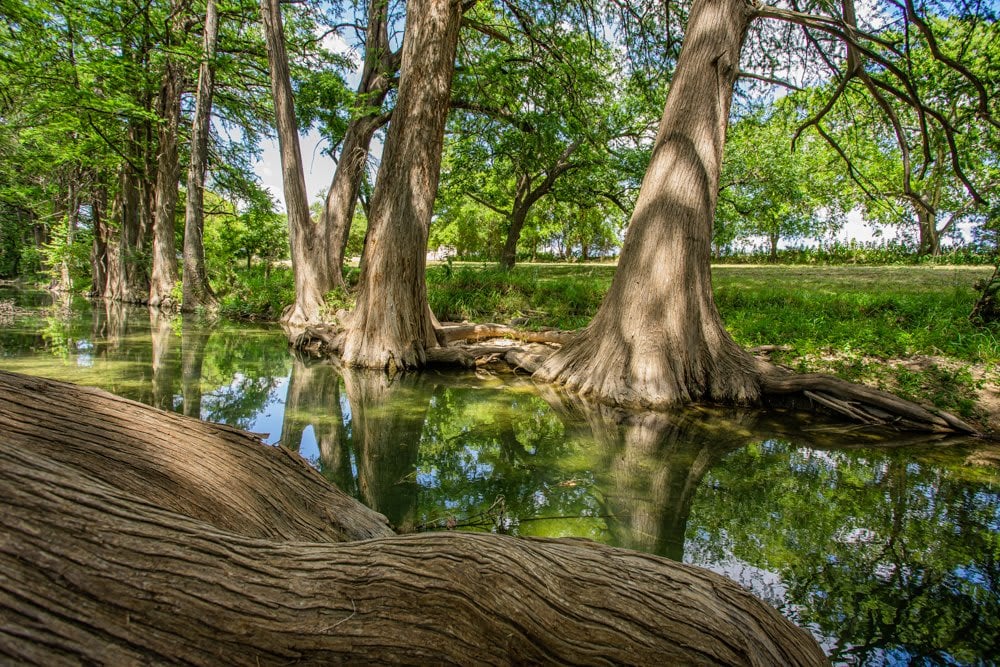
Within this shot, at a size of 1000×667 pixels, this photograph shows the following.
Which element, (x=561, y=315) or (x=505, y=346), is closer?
(x=505, y=346)

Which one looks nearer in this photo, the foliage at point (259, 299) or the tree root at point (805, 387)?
the tree root at point (805, 387)

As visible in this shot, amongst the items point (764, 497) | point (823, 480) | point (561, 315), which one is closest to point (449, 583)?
point (764, 497)

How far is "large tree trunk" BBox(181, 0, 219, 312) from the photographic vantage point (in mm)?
14242

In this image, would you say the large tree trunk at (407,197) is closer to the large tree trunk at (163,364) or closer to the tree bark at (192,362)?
the tree bark at (192,362)

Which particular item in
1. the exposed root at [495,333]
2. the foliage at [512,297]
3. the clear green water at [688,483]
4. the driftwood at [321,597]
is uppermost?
the foliage at [512,297]

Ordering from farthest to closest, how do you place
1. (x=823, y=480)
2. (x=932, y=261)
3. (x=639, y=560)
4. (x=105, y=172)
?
(x=105, y=172), (x=932, y=261), (x=823, y=480), (x=639, y=560)

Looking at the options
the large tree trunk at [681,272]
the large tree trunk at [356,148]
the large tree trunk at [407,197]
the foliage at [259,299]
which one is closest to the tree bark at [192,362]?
the foliage at [259,299]

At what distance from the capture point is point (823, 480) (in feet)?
14.6

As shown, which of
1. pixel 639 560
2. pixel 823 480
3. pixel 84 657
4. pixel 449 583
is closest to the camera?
pixel 84 657

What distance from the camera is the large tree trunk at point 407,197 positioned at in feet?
27.5

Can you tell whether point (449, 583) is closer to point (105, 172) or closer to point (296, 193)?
point (296, 193)

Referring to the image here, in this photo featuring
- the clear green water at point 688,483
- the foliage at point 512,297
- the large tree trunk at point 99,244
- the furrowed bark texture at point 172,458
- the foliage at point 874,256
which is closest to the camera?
the furrowed bark texture at point 172,458

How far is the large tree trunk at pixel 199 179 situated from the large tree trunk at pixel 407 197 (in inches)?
342

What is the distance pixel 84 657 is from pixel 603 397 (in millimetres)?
6040
